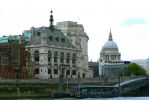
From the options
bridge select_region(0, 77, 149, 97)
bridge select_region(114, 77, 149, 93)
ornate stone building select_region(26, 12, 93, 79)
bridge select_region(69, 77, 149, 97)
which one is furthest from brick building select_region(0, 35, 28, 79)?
bridge select_region(114, 77, 149, 93)

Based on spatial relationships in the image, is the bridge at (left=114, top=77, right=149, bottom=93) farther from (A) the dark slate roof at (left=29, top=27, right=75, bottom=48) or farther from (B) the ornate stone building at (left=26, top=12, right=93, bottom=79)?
(A) the dark slate roof at (left=29, top=27, right=75, bottom=48)

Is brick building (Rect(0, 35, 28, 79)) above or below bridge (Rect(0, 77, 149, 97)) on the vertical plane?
above

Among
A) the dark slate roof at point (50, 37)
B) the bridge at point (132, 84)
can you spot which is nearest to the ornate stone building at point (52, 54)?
the dark slate roof at point (50, 37)

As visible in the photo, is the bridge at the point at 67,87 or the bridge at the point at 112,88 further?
the bridge at the point at 112,88

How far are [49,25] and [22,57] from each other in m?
36.0

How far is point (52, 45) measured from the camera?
18062 cm

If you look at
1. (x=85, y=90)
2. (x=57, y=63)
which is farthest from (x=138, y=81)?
(x=57, y=63)

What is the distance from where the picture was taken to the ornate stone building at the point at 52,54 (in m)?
178

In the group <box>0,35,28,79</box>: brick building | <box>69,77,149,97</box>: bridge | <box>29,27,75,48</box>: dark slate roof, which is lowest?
<box>69,77,149,97</box>: bridge

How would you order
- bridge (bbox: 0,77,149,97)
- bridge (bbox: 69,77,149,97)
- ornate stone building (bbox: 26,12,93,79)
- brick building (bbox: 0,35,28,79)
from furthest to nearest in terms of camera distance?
ornate stone building (bbox: 26,12,93,79)
brick building (bbox: 0,35,28,79)
bridge (bbox: 69,77,149,97)
bridge (bbox: 0,77,149,97)

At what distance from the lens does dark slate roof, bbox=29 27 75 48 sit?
7085 inches

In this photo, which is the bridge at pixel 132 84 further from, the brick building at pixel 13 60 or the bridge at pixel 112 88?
the brick building at pixel 13 60

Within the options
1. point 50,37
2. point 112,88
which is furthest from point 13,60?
point 112,88

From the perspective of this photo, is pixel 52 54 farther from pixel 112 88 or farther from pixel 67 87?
pixel 112 88
